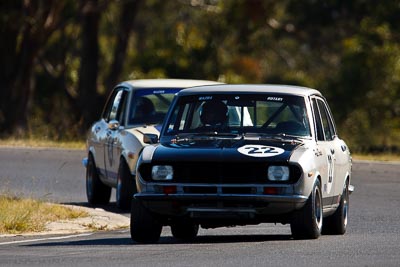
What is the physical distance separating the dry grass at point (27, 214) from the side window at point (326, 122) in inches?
127

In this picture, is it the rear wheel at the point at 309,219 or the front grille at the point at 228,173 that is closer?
the front grille at the point at 228,173

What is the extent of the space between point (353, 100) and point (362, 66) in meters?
1.14

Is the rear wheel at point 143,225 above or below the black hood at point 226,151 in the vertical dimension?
below

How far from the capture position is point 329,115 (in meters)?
14.8

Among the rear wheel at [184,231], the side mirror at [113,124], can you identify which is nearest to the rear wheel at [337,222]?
the rear wheel at [184,231]

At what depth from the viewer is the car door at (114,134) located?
17422 millimetres

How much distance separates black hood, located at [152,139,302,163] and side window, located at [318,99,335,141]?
1.36 meters

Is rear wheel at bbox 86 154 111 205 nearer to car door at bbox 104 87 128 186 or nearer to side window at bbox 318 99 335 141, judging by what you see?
car door at bbox 104 87 128 186

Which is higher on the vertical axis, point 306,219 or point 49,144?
point 306,219

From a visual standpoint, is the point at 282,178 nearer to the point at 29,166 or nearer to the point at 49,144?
the point at 29,166

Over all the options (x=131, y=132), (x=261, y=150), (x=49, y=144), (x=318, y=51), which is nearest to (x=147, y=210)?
(x=261, y=150)

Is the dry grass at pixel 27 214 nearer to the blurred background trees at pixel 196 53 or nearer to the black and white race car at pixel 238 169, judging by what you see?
the black and white race car at pixel 238 169

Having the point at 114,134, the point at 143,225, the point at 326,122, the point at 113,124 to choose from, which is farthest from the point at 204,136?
the point at 114,134

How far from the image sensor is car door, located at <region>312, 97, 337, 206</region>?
44.0ft
